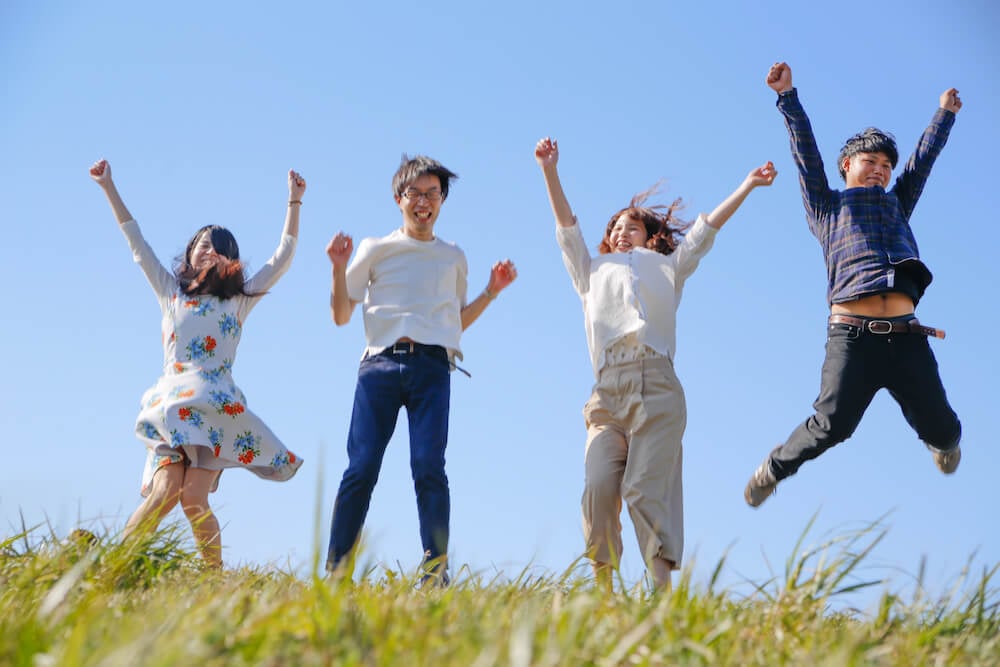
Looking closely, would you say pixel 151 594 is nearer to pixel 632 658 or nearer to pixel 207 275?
pixel 632 658

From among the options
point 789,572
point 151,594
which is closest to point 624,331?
point 789,572

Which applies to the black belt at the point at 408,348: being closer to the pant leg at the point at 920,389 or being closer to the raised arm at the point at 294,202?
the raised arm at the point at 294,202

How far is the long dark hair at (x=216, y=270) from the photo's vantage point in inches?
226

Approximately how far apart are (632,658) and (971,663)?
3.10 ft

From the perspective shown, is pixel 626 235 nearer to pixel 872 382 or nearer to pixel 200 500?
pixel 872 382

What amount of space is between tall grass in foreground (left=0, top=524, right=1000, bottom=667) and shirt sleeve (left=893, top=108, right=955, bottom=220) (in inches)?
117

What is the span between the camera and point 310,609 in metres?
2.66

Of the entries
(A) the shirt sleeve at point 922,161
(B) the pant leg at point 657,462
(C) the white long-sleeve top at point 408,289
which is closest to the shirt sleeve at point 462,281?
(C) the white long-sleeve top at point 408,289

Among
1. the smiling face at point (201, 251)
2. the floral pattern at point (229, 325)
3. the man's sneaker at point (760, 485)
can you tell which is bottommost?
the man's sneaker at point (760, 485)

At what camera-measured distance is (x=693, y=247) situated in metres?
5.32

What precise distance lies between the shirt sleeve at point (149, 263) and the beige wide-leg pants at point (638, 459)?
2.50 meters

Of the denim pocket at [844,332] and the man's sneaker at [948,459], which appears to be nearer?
the denim pocket at [844,332]

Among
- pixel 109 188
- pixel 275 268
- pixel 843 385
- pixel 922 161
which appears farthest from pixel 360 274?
pixel 922 161

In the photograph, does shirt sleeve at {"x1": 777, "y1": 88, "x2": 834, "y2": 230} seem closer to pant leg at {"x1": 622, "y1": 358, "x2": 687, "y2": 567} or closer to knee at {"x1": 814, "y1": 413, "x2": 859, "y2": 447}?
knee at {"x1": 814, "y1": 413, "x2": 859, "y2": 447}
